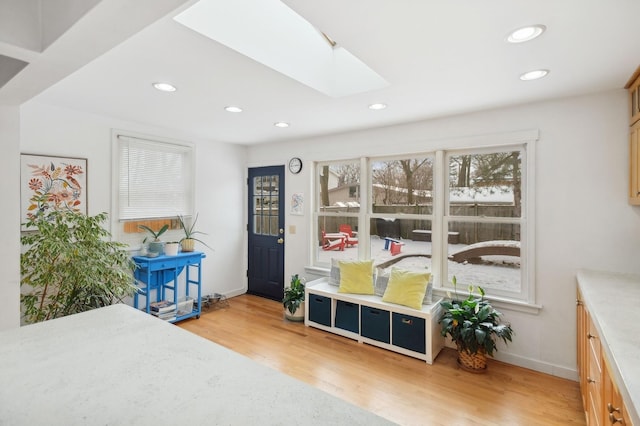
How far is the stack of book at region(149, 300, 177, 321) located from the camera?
366 cm

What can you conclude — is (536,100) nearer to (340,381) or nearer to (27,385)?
(340,381)

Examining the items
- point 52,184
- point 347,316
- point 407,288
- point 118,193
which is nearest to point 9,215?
point 52,184

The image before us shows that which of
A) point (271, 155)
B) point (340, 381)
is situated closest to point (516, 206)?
point (340, 381)

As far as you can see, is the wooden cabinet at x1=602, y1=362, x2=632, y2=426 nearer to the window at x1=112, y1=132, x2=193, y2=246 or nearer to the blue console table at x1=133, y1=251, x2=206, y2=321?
the blue console table at x1=133, y1=251, x2=206, y2=321

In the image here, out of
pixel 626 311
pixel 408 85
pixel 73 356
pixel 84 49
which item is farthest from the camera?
pixel 408 85

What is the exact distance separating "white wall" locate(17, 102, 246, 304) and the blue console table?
0.46 metres

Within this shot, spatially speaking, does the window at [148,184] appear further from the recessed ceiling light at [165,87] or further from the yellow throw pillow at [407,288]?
the yellow throw pillow at [407,288]

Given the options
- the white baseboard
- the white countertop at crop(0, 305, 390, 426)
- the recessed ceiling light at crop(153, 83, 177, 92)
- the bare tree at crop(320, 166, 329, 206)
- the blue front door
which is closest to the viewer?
the white countertop at crop(0, 305, 390, 426)

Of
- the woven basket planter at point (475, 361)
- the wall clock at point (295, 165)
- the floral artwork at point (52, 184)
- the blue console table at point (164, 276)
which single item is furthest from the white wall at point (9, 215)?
the woven basket planter at point (475, 361)

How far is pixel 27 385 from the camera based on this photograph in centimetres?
87

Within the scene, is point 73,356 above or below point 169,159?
below

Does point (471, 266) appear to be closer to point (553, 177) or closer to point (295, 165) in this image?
point (553, 177)

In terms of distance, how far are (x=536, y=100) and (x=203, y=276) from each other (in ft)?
14.0

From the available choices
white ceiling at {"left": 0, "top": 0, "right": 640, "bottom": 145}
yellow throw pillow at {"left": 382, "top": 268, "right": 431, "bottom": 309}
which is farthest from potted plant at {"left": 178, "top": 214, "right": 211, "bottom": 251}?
yellow throw pillow at {"left": 382, "top": 268, "right": 431, "bottom": 309}
